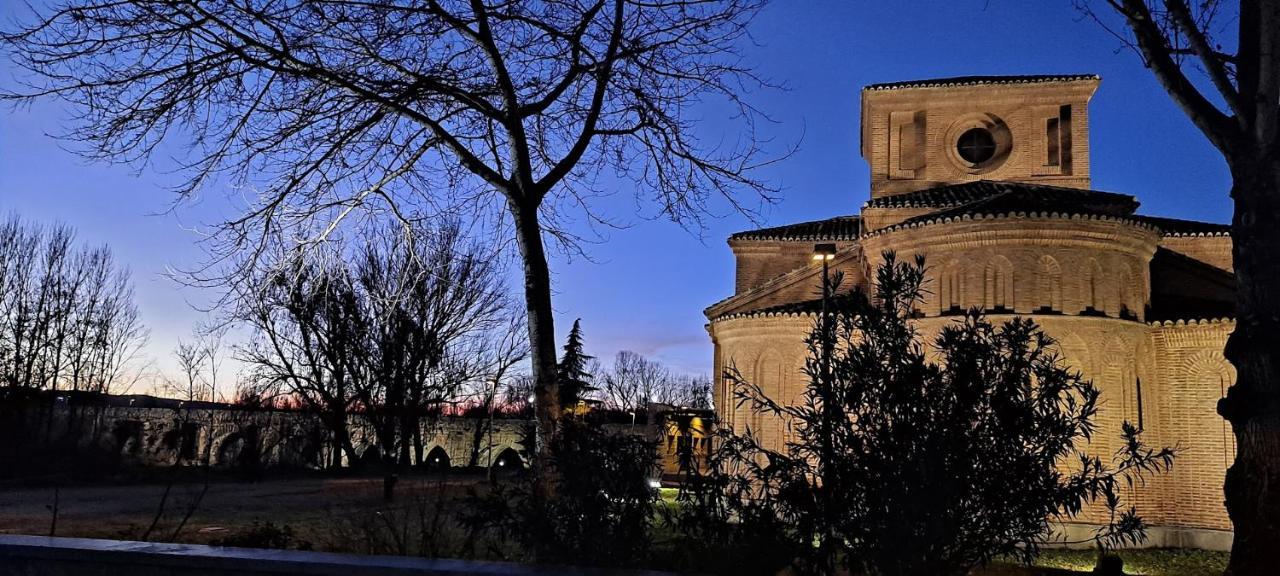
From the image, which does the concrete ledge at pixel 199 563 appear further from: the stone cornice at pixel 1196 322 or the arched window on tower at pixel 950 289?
the stone cornice at pixel 1196 322

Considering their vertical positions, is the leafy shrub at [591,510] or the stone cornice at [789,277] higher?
the stone cornice at [789,277]

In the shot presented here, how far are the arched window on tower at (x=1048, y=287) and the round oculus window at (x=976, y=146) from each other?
10.7 metres

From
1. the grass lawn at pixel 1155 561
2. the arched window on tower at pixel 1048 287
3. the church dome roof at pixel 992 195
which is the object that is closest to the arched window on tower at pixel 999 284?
the arched window on tower at pixel 1048 287

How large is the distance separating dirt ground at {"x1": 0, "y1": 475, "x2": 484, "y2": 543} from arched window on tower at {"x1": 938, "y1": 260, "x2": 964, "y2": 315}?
10543 millimetres

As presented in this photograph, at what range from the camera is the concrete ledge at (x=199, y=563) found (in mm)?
5004

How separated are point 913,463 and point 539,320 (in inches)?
214

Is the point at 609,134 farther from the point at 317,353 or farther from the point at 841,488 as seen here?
the point at 317,353

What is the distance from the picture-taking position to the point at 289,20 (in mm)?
9578

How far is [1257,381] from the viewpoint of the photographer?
30.5 ft

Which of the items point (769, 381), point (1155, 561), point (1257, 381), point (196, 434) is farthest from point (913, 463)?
point (196, 434)

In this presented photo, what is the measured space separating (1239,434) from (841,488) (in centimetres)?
652

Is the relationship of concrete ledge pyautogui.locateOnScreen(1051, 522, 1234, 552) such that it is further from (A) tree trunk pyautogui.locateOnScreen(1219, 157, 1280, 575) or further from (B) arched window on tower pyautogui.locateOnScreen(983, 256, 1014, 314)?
(A) tree trunk pyautogui.locateOnScreen(1219, 157, 1280, 575)

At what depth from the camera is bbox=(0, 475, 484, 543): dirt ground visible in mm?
14188

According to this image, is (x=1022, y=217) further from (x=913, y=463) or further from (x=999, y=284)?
(x=913, y=463)
